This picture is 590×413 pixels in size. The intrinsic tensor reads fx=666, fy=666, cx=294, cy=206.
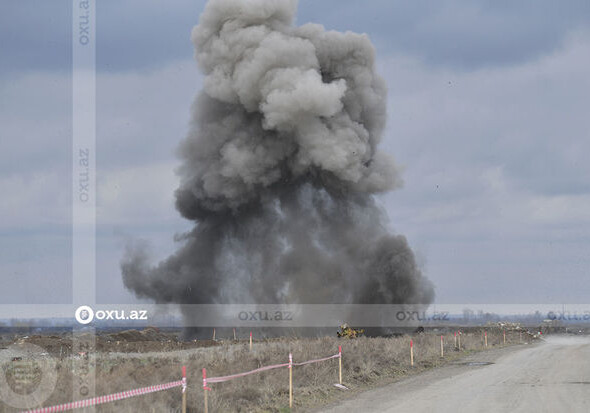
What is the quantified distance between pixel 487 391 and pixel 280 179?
34.9m

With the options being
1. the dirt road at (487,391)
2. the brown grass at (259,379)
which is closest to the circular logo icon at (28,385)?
the brown grass at (259,379)

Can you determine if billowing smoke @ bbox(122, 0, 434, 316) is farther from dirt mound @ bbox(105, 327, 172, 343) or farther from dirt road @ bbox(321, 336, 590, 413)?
dirt road @ bbox(321, 336, 590, 413)

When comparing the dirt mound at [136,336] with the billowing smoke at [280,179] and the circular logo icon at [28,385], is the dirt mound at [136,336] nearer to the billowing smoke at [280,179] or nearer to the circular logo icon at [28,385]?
the billowing smoke at [280,179]

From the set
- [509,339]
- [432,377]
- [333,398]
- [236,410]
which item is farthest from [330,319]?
[236,410]

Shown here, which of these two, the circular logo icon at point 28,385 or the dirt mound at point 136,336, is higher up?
the circular logo icon at point 28,385

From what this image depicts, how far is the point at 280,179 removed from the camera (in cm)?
5091

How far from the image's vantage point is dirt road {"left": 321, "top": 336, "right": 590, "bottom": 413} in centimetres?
1452

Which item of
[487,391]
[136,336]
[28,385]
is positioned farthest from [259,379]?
[136,336]

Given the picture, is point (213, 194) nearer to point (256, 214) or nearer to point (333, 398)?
point (256, 214)

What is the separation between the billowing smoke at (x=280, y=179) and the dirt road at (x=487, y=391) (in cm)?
2322

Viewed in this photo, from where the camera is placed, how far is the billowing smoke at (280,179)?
155 ft

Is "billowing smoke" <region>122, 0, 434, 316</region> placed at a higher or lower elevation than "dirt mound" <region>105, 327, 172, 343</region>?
higher

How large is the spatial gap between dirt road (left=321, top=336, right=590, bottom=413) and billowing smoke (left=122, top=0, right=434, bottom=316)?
76.2 ft

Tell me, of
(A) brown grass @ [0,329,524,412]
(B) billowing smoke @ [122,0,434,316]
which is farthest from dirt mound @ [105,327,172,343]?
(A) brown grass @ [0,329,524,412]
